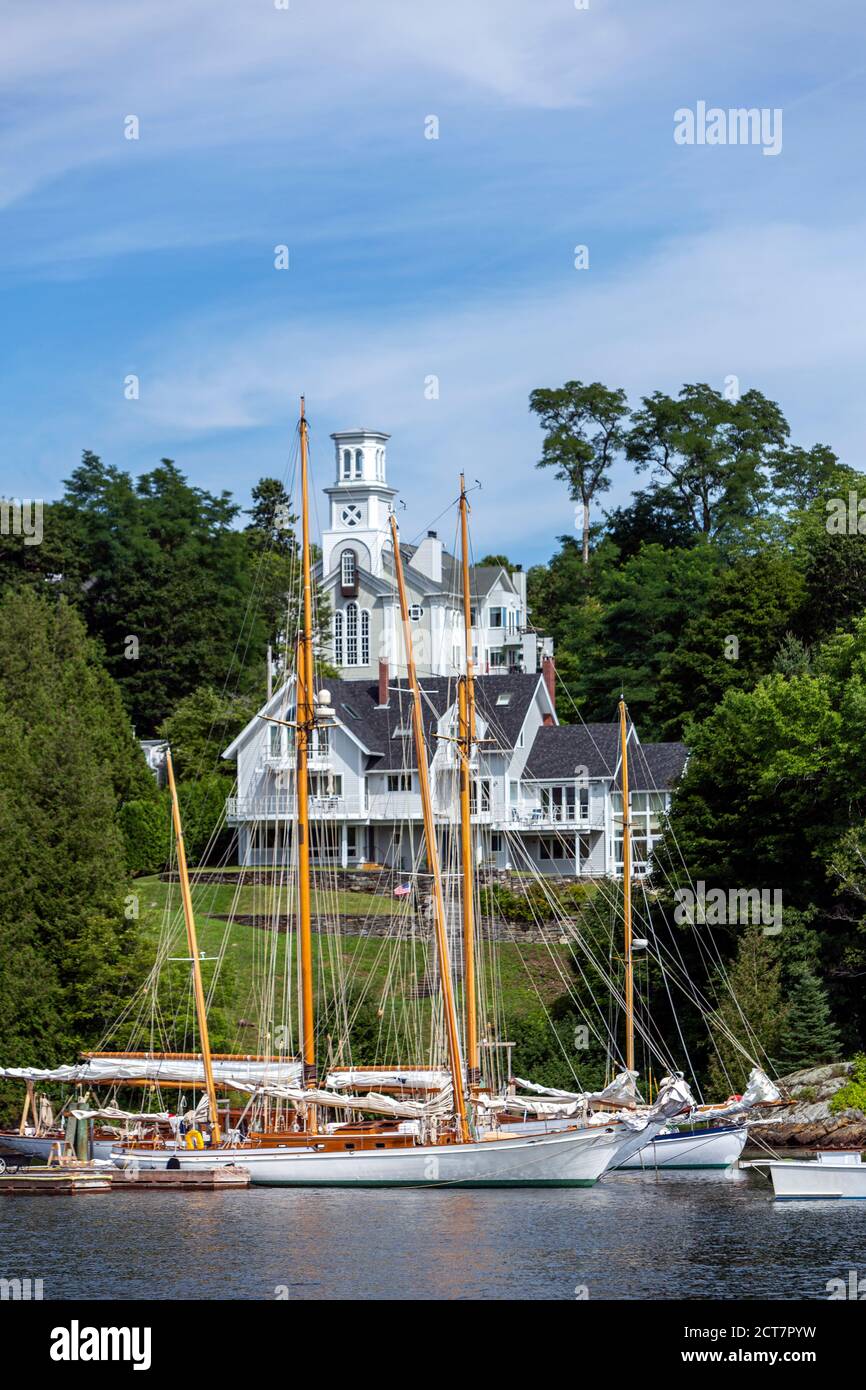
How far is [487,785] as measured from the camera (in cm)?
9244

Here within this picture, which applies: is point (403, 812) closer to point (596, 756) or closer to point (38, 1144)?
point (596, 756)

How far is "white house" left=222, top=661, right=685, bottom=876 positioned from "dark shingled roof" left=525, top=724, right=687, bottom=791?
74 mm

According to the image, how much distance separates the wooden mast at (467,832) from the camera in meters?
54.9

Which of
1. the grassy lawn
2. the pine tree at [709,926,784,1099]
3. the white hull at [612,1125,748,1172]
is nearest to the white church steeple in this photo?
the grassy lawn

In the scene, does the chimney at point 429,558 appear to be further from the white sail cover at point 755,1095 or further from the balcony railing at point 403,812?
the white sail cover at point 755,1095

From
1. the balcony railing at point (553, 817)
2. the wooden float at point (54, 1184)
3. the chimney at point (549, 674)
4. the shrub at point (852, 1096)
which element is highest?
the chimney at point (549, 674)

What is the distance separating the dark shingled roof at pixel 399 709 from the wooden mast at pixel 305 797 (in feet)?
106

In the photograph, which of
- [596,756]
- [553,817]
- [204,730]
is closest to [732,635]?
[596,756]

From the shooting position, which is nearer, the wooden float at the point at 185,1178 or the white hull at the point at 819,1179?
the white hull at the point at 819,1179

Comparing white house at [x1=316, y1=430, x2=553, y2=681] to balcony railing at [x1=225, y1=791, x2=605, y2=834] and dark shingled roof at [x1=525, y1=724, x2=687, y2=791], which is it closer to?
dark shingled roof at [x1=525, y1=724, x2=687, y2=791]

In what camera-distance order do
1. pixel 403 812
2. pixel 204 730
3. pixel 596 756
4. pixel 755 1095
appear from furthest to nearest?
pixel 204 730, pixel 596 756, pixel 403 812, pixel 755 1095

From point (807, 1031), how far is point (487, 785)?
1274 inches

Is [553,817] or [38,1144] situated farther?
[553,817]

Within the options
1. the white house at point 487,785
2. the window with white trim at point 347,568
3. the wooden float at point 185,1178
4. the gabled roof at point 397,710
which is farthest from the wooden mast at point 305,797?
the window with white trim at point 347,568
